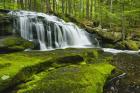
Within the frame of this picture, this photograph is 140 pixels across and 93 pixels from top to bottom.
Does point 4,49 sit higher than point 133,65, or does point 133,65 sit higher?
point 4,49

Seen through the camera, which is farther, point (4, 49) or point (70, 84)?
point (4, 49)

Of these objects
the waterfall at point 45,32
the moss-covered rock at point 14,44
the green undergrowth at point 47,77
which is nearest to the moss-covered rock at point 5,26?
the waterfall at point 45,32

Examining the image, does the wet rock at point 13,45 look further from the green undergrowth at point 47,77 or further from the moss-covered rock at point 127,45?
the moss-covered rock at point 127,45

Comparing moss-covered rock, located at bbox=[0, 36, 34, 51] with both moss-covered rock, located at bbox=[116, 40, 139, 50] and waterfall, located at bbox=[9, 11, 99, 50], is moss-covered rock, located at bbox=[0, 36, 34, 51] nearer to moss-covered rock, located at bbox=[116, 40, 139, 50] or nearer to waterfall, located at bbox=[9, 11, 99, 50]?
waterfall, located at bbox=[9, 11, 99, 50]

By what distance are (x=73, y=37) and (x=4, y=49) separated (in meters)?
10.7

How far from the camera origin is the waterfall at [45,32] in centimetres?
1973

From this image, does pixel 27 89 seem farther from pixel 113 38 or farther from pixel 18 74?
pixel 113 38

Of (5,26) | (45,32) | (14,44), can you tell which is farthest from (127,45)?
(14,44)

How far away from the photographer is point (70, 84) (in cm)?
747

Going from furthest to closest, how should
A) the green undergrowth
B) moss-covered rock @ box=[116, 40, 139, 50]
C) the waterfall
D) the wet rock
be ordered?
moss-covered rock @ box=[116, 40, 139, 50] → the waterfall → the wet rock → the green undergrowth

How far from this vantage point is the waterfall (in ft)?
64.7

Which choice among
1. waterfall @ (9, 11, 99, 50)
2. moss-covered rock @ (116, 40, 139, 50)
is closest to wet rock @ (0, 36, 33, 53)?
waterfall @ (9, 11, 99, 50)

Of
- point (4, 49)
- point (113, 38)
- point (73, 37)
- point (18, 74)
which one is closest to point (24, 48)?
point (4, 49)

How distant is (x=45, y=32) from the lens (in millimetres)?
20828
